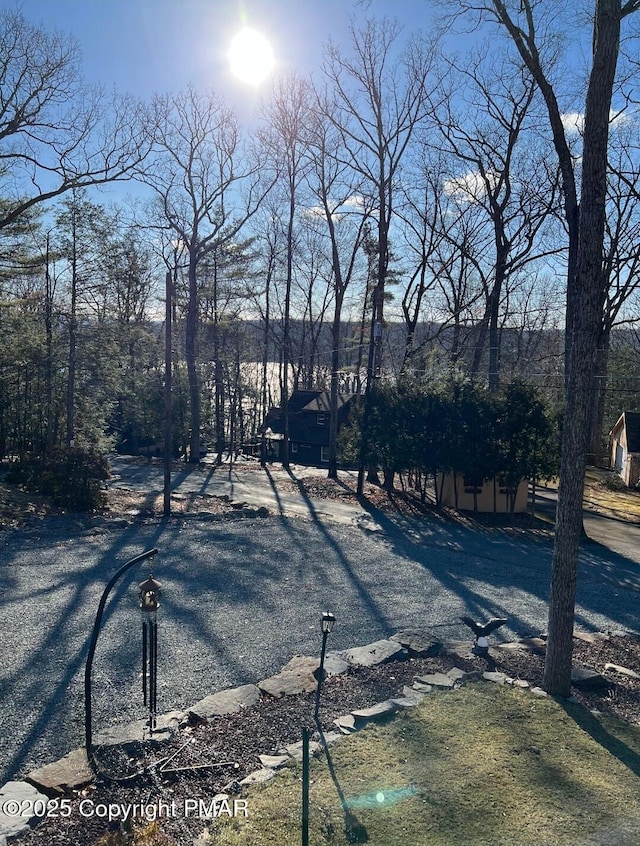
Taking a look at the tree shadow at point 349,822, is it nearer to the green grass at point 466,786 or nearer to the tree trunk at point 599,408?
the green grass at point 466,786

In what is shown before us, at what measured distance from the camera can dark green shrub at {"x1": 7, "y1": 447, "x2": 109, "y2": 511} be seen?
44.8 ft

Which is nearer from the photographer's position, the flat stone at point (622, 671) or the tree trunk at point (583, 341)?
the tree trunk at point (583, 341)

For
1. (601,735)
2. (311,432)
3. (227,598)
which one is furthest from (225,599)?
(311,432)

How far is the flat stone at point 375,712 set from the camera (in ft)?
15.4

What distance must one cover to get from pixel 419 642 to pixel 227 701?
2.29 meters

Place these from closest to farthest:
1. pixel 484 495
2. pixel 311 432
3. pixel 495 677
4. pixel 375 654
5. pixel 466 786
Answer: pixel 466 786 → pixel 495 677 → pixel 375 654 → pixel 484 495 → pixel 311 432

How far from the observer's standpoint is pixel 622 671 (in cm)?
607

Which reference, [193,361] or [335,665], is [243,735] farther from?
[193,361]

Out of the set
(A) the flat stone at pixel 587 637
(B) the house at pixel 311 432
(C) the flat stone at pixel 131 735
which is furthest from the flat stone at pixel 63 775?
(B) the house at pixel 311 432

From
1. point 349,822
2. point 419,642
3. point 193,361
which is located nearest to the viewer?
point 349,822

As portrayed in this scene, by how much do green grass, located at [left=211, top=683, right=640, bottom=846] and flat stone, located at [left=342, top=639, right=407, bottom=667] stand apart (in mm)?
1166

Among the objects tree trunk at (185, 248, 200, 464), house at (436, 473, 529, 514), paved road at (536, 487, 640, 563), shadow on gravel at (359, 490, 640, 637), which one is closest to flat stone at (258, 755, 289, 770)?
shadow on gravel at (359, 490, 640, 637)

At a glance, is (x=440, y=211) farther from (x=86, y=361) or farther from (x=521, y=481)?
(x=86, y=361)

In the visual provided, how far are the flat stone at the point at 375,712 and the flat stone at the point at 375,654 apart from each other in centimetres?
Answer: 105
